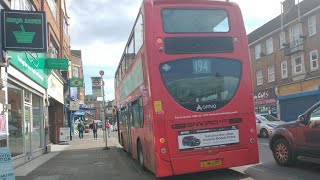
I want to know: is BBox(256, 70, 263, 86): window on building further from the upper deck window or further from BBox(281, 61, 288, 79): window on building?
the upper deck window

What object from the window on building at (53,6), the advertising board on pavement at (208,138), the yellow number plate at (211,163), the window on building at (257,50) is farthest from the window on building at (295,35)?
the yellow number plate at (211,163)

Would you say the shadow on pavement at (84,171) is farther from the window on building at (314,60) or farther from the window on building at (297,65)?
the window on building at (297,65)

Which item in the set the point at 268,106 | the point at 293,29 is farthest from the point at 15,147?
the point at 268,106

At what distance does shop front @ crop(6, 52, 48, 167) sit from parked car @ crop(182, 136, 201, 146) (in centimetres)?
606

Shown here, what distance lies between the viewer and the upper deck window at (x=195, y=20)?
9008 millimetres

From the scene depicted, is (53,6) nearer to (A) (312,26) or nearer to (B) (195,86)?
(A) (312,26)

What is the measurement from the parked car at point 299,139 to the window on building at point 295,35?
23.5m

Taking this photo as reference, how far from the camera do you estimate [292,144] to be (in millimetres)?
10055

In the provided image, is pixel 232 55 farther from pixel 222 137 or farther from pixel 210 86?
pixel 222 137

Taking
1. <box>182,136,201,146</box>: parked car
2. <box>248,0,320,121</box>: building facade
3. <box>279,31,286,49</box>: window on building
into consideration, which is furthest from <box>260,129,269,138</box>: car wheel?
<box>279,31,286,49</box>: window on building

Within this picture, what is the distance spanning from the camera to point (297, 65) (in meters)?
33.4

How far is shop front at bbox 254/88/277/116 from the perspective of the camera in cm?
3728

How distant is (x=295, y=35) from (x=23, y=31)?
26322 millimetres

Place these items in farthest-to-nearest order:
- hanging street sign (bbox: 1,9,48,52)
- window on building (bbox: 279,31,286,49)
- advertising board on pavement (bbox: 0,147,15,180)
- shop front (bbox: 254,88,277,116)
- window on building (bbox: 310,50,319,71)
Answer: shop front (bbox: 254,88,277,116)
window on building (bbox: 279,31,286,49)
window on building (bbox: 310,50,319,71)
hanging street sign (bbox: 1,9,48,52)
advertising board on pavement (bbox: 0,147,15,180)
